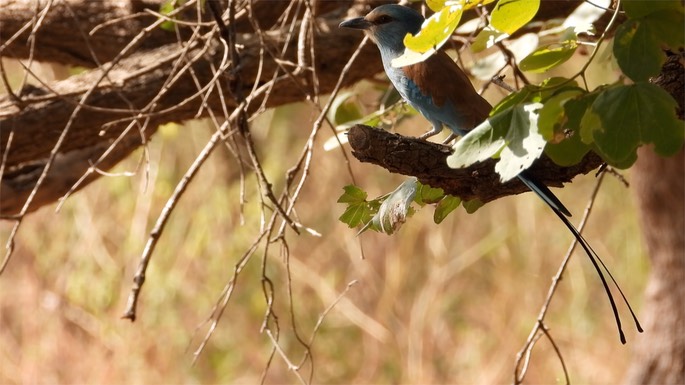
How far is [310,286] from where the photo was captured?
5.62m

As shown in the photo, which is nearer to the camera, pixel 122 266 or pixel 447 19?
pixel 447 19

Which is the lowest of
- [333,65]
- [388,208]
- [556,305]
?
[556,305]

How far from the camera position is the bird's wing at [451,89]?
1.67 meters

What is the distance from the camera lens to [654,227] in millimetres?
3484

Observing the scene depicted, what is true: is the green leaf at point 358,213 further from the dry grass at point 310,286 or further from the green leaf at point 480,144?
the dry grass at point 310,286

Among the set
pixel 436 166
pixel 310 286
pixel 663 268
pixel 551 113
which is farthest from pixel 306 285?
pixel 551 113

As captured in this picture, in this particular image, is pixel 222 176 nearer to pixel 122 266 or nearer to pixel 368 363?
pixel 122 266

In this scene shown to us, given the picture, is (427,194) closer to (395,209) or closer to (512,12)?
(395,209)

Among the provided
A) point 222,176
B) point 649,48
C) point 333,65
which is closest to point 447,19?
point 649,48

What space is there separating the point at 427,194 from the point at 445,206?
0.04 m

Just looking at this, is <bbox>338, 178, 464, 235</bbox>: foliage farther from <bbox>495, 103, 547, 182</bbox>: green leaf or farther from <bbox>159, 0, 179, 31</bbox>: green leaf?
<bbox>159, 0, 179, 31</bbox>: green leaf

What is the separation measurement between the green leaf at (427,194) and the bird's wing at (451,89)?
0.70ft

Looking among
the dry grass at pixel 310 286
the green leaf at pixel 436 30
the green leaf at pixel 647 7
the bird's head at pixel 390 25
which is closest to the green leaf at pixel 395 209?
the green leaf at pixel 436 30

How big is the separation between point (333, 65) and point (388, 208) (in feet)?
3.92
